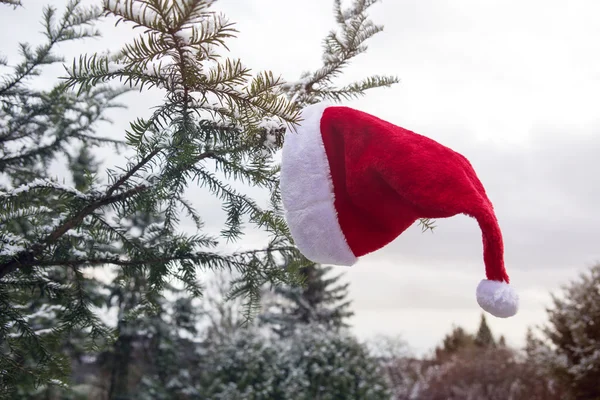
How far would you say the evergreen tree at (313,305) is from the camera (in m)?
10.7

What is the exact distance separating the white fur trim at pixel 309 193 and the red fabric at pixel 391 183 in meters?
0.03

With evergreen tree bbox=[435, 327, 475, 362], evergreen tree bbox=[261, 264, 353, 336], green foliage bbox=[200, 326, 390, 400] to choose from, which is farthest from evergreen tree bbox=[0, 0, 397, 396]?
evergreen tree bbox=[435, 327, 475, 362]

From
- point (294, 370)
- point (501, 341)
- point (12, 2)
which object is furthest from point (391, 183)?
point (501, 341)

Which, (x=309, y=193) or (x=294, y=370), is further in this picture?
(x=294, y=370)

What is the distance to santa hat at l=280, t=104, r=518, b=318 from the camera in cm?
114

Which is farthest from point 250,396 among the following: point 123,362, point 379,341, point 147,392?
point 379,341

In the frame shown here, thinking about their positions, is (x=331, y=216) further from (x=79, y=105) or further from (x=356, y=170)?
(x=79, y=105)

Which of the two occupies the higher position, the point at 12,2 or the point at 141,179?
the point at 12,2

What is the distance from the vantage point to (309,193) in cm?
126

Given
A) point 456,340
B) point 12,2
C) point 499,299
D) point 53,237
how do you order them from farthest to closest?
point 456,340 → point 12,2 → point 53,237 → point 499,299

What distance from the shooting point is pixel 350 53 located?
1.71 meters

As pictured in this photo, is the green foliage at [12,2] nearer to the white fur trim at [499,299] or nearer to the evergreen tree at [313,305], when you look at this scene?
the white fur trim at [499,299]

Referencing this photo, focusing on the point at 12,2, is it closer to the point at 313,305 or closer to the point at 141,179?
the point at 141,179

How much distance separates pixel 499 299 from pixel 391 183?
0.33 metres
